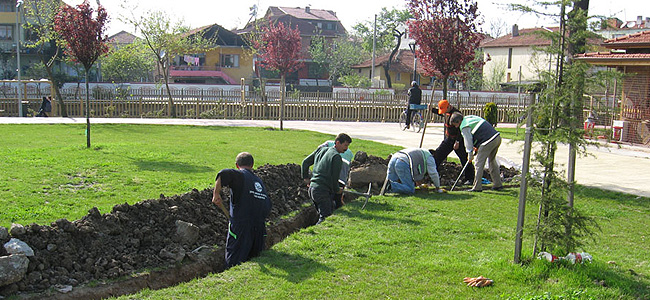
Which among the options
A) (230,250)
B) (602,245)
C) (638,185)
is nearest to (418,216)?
(602,245)

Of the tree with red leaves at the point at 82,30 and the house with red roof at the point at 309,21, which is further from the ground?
the house with red roof at the point at 309,21

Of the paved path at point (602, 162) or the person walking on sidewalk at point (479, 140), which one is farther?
the paved path at point (602, 162)

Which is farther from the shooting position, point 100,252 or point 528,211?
point 528,211

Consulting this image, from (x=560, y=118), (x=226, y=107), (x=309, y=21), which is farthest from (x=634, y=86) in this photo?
(x=309, y=21)

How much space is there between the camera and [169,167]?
37.8 feet

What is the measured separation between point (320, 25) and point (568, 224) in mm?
78307

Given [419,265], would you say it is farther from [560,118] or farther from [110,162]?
[110,162]

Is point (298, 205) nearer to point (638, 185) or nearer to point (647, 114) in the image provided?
point (638, 185)

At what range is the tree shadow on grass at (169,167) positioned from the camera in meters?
11.2

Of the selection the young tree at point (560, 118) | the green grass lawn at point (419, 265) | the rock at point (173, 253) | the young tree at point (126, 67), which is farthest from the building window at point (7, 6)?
the young tree at point (560, 118)

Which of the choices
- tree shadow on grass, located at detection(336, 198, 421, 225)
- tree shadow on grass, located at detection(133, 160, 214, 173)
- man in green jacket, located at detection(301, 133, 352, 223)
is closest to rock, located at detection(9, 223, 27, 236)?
man in green jacket, located at detection(301, 133, 352, 223)

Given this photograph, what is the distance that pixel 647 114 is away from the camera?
19844 millimetres

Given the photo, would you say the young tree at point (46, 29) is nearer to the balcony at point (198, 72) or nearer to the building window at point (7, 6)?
the balcony at point (198, 72)

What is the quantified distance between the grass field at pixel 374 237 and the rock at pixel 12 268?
1.11 metres
